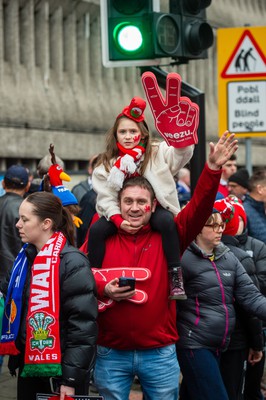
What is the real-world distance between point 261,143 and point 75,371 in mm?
31465

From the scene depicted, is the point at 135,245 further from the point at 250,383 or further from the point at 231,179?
the point at 231,179

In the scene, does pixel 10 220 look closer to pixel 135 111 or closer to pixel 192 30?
pixel 192 30

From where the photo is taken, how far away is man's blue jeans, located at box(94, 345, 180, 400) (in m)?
5.72

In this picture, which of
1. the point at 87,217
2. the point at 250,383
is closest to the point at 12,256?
the point at 87,217

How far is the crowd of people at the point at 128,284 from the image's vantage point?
17.6 ft

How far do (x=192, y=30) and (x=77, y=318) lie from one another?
2947 millimetres

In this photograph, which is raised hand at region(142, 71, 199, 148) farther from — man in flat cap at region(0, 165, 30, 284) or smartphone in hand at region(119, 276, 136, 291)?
man in flat cap at region(0, 165, 30, 284)

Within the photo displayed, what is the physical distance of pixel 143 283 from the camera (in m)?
5.70

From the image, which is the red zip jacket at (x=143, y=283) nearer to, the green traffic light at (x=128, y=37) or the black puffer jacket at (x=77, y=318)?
the black puffer jacket at (x=77, y=318)

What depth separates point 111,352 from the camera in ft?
19.0

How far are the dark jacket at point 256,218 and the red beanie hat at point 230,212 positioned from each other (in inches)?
63.4

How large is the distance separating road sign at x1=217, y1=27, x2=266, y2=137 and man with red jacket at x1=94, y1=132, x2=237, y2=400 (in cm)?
500

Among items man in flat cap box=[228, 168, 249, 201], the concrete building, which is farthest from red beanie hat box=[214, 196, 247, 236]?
the concrete building

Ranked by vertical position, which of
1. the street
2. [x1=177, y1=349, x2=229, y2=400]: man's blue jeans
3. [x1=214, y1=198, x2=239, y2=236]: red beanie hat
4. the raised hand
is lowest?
the street
